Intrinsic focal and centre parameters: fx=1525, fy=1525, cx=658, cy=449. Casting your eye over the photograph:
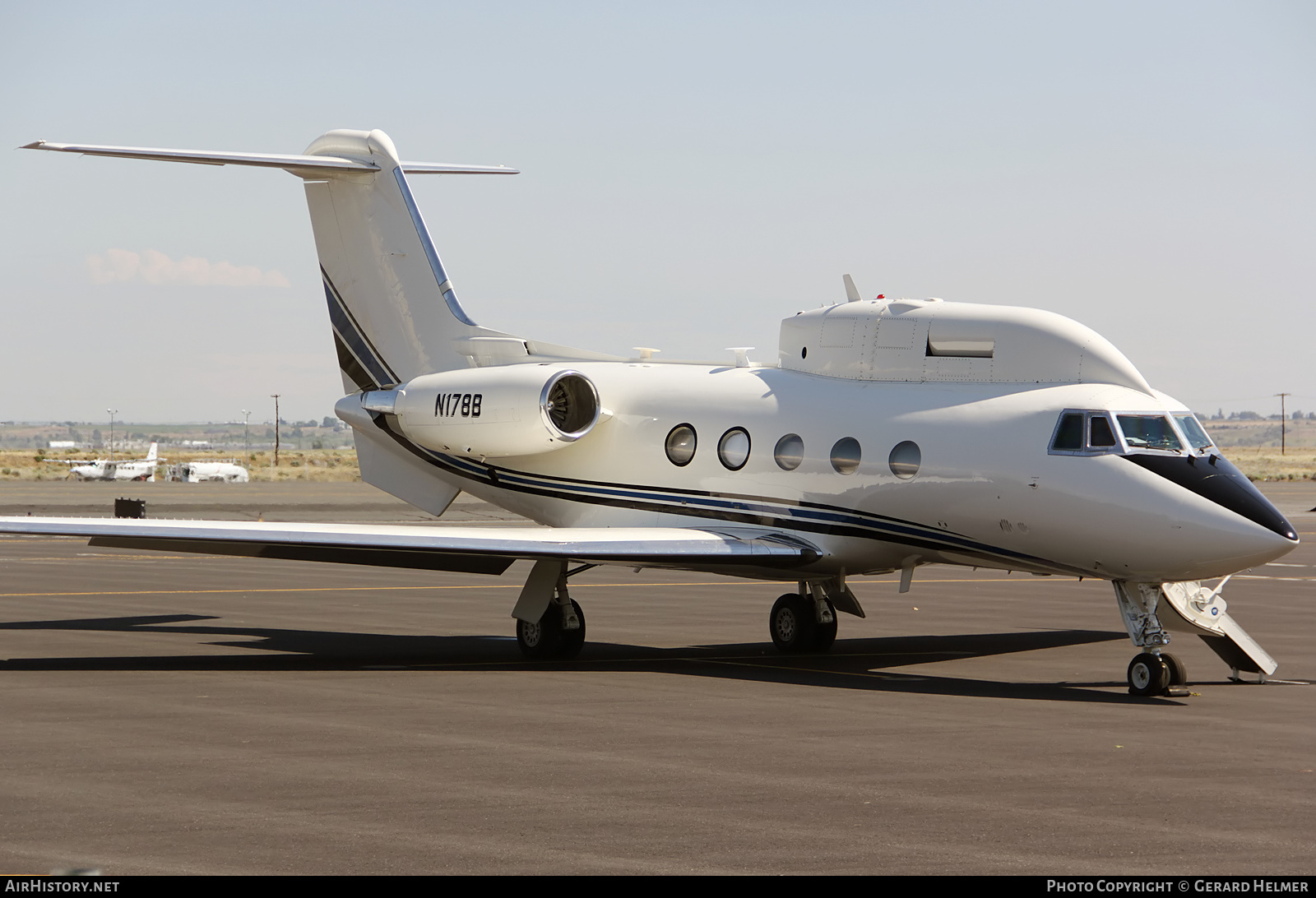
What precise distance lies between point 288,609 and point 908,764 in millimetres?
14569

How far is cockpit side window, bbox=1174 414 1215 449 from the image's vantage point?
48.9 feet

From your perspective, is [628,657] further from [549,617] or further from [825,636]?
[825,636]

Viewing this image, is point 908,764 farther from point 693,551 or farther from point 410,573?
point 410,573

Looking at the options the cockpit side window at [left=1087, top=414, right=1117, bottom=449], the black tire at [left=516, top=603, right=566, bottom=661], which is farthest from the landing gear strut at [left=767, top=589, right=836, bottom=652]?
the cockpit side window at [left=1087, top=414, right=1117, bottom=449]

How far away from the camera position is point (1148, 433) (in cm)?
1479

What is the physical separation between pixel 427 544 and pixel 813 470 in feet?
14.2

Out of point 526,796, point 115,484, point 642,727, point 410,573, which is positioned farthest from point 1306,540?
point 115,484

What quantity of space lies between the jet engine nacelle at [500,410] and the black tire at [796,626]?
11.0 ft

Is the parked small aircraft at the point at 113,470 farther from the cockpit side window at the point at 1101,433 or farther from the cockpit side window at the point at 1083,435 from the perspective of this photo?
the cockpit side window at the point at 1101,433

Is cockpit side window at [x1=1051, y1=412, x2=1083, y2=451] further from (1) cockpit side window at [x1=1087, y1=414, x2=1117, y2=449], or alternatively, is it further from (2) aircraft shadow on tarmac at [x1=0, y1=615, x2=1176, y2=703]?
(2) aircraft shadow on tarmac at [x1=0, y1=615, x2=1176, y2=703]

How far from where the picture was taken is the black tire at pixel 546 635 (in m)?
17.4

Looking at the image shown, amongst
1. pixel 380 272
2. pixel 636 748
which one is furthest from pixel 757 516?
pixel 380 272

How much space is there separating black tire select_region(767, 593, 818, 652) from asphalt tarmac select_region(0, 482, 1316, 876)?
0.32m
